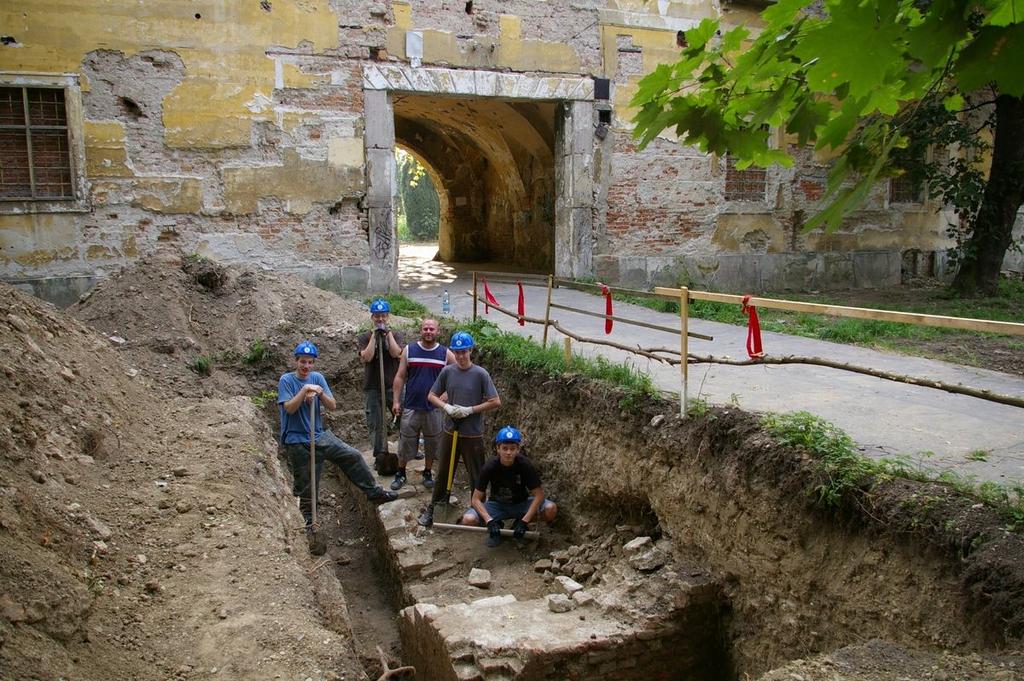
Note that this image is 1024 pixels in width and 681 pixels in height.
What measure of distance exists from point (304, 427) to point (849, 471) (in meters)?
4.81

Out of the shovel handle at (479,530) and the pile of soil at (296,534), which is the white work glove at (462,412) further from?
the shovel handle at (479,530)

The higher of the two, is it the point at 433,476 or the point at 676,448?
the point at 676,448

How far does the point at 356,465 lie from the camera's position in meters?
7.83

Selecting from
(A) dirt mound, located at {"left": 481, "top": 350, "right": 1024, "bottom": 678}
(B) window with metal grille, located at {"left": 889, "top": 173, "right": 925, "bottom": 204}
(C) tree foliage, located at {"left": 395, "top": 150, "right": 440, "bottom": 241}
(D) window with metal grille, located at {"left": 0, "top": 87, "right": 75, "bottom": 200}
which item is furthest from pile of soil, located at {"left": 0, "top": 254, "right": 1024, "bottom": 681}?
(C) tree foliage, located at {"left": 395, "top": 150, "right": 440, "bottom": 241}

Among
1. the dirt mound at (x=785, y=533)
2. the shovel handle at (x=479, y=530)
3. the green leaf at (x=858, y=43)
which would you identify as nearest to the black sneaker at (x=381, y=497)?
the shovel handle at (x=479, y=530)

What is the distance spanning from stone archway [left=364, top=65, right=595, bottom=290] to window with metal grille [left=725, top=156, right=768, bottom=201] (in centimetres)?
288

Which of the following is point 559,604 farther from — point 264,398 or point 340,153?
point 340,153

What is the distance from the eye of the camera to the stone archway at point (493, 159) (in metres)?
12.9

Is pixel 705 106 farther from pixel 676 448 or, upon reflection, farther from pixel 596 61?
pixel 596 61

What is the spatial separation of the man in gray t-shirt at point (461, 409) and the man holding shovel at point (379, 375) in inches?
36.7

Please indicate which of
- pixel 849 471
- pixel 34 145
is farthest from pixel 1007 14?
pixel 34 145

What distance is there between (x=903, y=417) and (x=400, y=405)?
484 centimetres

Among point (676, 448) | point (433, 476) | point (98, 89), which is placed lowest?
point (433, 476)

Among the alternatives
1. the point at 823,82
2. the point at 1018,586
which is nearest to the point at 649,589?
the point at 1018,586
